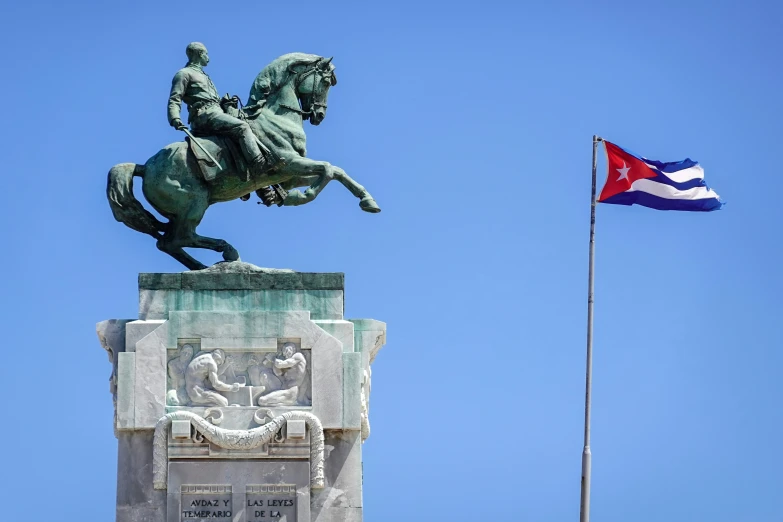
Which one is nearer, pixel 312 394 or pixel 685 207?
pixel 312 394

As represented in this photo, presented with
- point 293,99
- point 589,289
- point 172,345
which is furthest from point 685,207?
point 172,345

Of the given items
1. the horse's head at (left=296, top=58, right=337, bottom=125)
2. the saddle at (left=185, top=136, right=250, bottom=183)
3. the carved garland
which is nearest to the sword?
the saddle at (left=185, top=136, right=250, bottom=183)

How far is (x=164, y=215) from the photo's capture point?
3972 cm

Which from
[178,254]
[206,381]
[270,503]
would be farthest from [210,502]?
[178,254]

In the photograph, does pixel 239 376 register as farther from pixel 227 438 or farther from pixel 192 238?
pixel 192 238

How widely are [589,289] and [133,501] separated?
9973 millimetres

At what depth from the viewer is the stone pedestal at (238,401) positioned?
124 feet

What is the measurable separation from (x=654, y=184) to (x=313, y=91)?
25.9ft

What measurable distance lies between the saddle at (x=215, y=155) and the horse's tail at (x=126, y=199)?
1.04 meters

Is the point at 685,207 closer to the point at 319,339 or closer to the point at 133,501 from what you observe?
the point at 319,339

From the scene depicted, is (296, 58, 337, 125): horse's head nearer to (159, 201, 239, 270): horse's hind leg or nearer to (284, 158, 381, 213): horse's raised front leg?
(284, 158, 381, 213): horse's raised front leg

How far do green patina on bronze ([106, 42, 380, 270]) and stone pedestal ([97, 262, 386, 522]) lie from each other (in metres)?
1.30

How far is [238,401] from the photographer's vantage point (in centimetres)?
3825

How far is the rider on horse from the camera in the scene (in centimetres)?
3925
